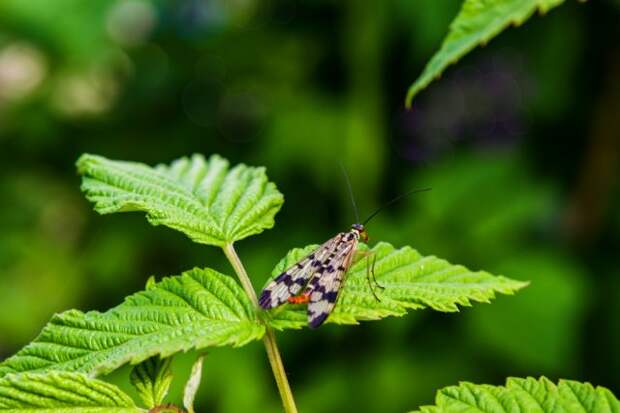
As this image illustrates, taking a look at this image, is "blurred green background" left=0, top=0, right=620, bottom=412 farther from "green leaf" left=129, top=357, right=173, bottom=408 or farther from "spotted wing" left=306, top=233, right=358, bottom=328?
"green leaf" left=129, top=357, right=173, bottom=408

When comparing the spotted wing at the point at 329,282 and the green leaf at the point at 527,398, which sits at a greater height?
the spotted wing at the point at 329,282

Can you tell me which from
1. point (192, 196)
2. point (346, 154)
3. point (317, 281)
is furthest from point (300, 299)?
point (346, 154)

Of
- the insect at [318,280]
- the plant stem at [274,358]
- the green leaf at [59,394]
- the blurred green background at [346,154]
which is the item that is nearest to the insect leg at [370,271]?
the insect at [318,280]

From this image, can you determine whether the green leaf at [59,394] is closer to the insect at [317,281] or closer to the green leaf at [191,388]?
the green leaf at [191,388]

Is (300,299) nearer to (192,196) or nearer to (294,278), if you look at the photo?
(294,278)

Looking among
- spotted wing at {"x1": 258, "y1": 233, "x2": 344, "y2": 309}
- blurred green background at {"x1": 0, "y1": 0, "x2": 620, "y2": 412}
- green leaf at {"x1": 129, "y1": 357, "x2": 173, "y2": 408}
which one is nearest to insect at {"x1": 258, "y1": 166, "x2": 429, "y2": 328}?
spotted wing at {"x1": 258, "y1": 233, "x2": 344, "y2": 309}

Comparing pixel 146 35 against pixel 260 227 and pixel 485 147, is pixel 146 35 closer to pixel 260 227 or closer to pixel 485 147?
pixel 485 147

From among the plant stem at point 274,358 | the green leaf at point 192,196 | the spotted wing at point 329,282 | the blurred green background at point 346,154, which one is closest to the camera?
the plant stem at point 274,358
